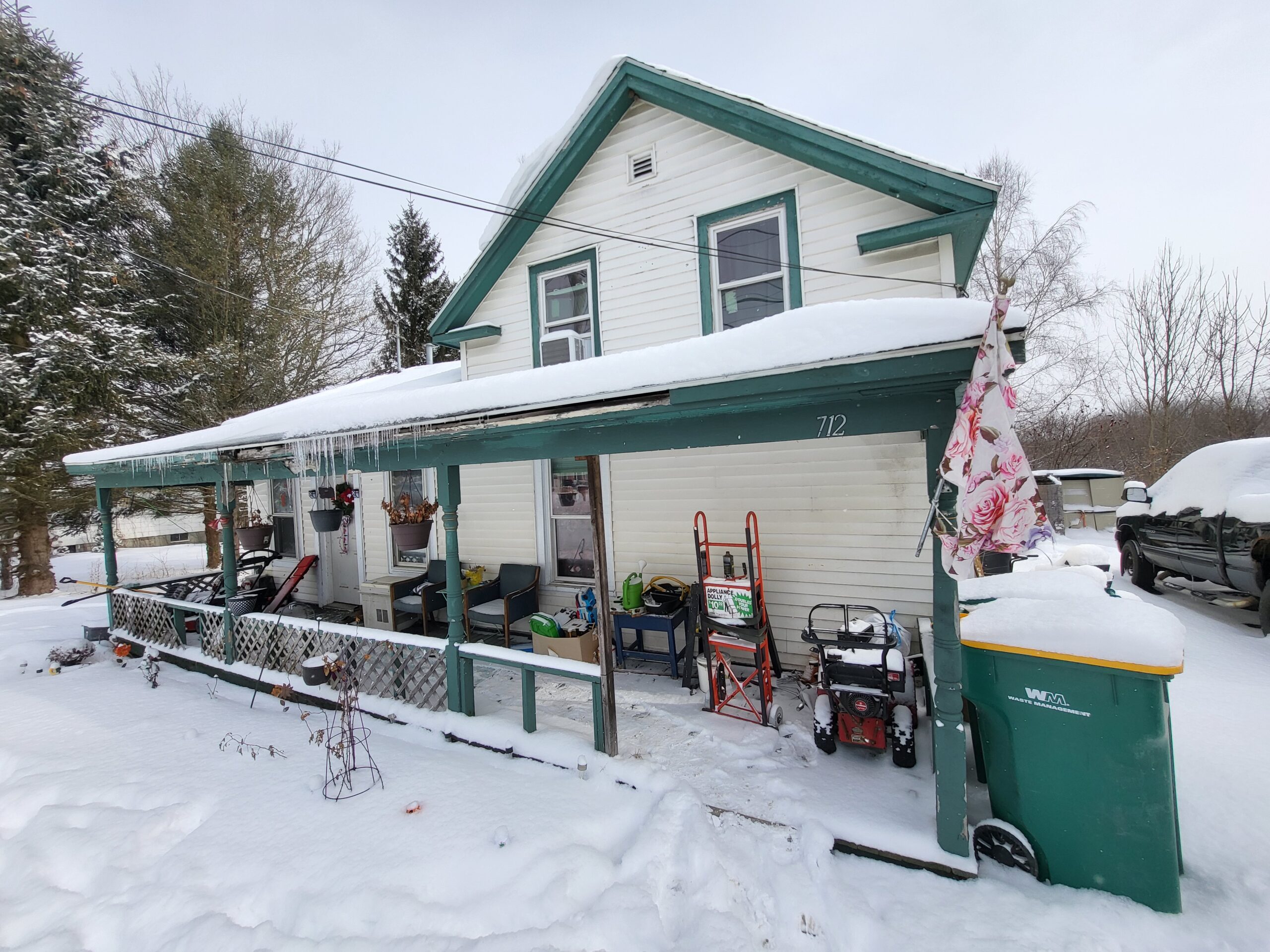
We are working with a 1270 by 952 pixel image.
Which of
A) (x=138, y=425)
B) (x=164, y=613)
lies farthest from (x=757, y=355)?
(x=138, y=425)

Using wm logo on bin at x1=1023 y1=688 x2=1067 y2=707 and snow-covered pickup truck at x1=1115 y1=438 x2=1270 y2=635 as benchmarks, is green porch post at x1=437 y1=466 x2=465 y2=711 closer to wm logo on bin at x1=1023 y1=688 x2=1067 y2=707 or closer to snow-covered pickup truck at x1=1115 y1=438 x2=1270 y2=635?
wm logo on bin at x1=1023 y1=688 x2=1067 y2=707

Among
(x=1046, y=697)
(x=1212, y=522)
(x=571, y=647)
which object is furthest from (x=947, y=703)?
(x=1212, y=522)

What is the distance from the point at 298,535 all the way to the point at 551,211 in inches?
290

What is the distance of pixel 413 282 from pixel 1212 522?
21.4 metres

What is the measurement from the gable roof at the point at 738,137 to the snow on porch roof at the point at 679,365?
7.43ft

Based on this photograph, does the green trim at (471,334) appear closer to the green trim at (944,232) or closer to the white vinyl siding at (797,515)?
the white vinyl siding at (797,515)

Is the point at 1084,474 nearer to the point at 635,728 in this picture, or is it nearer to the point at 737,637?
the point at 737,637

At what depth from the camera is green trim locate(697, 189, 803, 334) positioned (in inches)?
211

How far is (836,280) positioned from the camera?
5.17 meters

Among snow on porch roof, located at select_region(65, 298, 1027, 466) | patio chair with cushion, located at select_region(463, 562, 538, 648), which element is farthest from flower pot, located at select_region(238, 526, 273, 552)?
patio chair with cushion, located at select_region(463, 562, 538, 648)

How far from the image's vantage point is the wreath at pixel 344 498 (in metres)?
5.80

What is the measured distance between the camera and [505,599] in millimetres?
6195

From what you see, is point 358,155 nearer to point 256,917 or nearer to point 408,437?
point 408,437

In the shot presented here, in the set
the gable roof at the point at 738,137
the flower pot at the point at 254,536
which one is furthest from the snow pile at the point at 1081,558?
the flower pot at the point at 254,536
